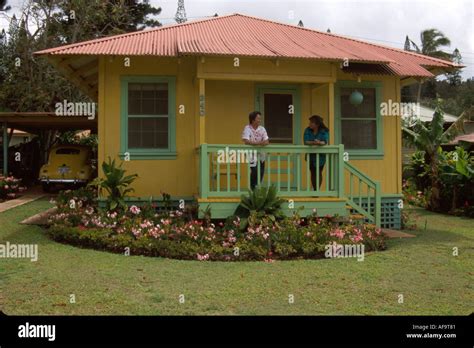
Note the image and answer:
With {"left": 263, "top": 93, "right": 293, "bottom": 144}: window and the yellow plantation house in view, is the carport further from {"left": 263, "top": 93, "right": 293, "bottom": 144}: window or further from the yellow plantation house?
{"left": 263, "top": 93, "right": 293, "bottom": 144}: window

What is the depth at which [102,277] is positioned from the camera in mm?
7152

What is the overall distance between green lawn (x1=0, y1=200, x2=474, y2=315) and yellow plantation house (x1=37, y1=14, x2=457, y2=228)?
221cm

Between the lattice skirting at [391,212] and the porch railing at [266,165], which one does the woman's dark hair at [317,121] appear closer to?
the porch railing at [266,165]

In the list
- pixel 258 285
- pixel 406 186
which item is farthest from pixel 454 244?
pixel 406 186

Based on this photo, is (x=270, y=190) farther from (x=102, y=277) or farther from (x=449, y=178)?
(x=449, y=178)

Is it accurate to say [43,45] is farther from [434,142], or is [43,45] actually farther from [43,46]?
[434,142]

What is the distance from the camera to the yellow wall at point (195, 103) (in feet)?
35.3

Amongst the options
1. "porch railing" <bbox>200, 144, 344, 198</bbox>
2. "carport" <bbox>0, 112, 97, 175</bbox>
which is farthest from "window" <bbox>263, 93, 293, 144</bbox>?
"carport" <bbox>0, 112, 97, 175</bbox>

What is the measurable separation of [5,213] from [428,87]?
59464 mm

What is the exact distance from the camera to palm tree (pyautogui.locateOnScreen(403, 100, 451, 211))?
1619 cm

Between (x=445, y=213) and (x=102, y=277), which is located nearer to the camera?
(x=102, y=277)

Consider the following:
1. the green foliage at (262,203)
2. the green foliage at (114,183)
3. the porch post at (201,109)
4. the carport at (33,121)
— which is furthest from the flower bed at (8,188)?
the green foliage at (262,203)

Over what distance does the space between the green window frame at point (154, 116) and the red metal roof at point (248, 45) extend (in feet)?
2.39
